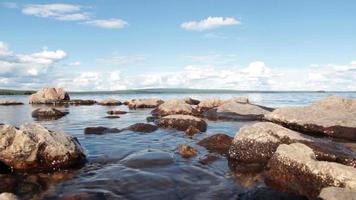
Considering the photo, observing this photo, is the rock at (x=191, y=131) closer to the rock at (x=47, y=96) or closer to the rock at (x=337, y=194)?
the rock at (x=337, y=194)

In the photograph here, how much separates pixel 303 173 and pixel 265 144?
10.8ft

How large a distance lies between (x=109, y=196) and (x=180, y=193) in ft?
6.12

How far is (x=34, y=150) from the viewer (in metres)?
12.8

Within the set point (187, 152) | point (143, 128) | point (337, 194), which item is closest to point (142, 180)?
point (187, 152)

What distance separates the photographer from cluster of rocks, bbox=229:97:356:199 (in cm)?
1019

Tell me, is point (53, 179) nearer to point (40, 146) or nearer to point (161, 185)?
point (40, 146)

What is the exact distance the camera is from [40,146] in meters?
13.0

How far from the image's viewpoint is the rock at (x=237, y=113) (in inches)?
1188

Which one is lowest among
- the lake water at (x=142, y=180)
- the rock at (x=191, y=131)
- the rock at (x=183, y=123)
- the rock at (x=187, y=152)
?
the lake water at (x=142, y=180)

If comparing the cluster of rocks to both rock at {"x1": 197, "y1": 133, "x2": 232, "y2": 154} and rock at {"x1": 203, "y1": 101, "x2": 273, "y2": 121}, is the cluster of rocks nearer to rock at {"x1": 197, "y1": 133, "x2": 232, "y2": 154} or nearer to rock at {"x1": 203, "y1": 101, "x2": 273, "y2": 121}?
rock at {"x1": 197, "y1": 133, "x2": 232, "y2": 154}

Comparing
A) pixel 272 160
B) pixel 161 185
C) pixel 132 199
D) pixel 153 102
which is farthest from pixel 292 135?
pixel 153 102

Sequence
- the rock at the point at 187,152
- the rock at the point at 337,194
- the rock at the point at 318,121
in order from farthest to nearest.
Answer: the rock at the point at 318,121, the rock at the point at 187,152, the rock at the point at 337,194

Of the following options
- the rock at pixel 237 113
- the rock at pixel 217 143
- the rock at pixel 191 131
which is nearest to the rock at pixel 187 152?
the rock at pixel 217 143

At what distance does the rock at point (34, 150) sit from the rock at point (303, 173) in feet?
22.1
